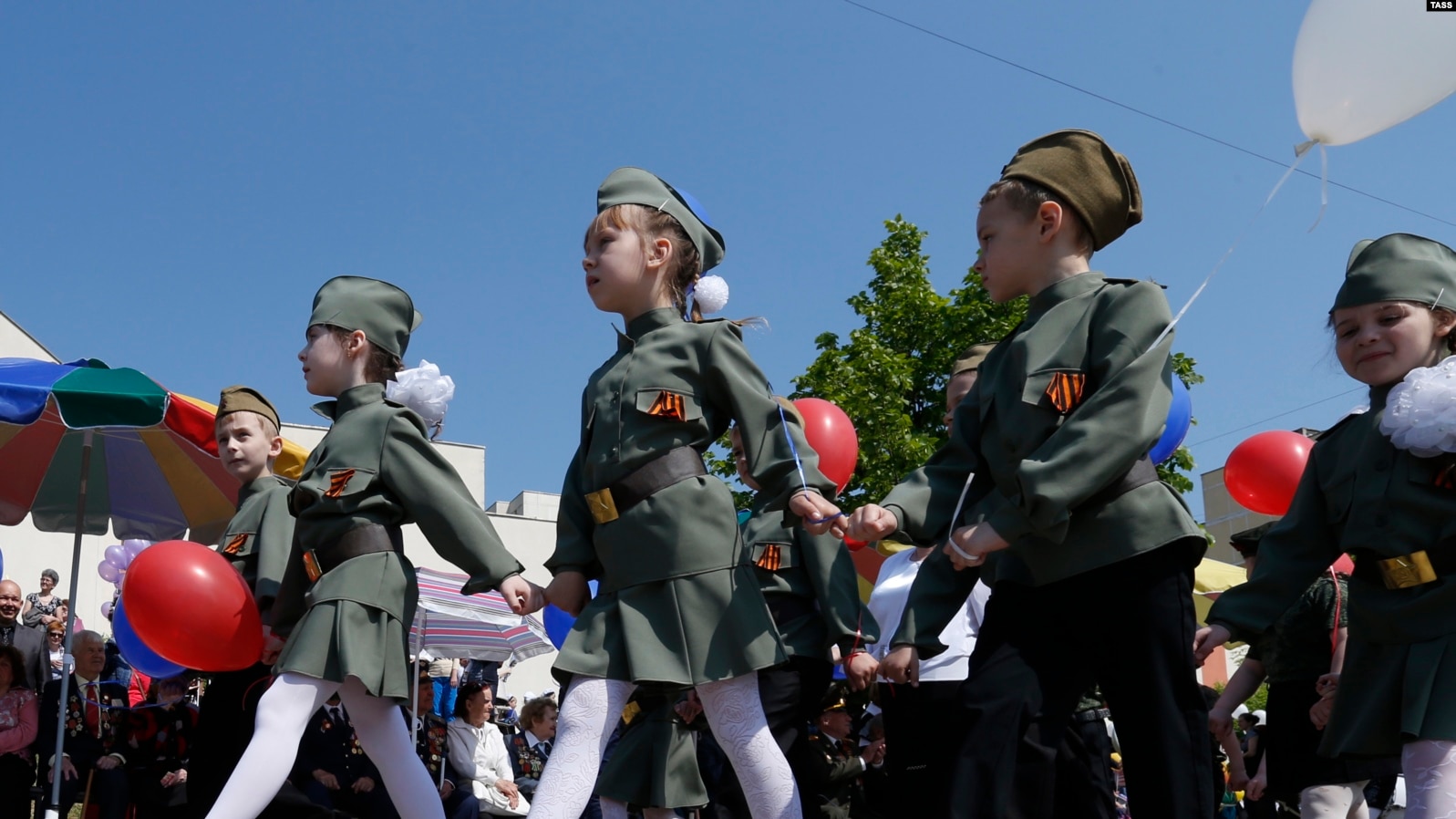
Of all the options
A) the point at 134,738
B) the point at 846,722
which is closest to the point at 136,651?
the point at 134,738

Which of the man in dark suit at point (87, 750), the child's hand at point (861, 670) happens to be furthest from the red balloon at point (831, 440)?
the man in dark suit at point (87, 750)

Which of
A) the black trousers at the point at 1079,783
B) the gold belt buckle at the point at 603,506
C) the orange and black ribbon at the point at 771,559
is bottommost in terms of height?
the black trousers at the point at 1079,783

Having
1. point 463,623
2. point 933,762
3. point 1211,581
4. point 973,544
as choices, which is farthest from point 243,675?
point 463,623

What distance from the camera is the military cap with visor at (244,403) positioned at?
579 cm

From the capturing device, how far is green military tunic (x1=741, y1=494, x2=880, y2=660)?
5109mm

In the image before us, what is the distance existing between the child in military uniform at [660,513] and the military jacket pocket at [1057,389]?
667 millimetres

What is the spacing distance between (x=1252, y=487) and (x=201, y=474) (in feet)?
20.8

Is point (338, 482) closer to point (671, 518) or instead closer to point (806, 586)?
point (671, 518)

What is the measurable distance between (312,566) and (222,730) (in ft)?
3.82

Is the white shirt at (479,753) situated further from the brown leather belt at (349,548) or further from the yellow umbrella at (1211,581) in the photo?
the brown leather belt at (349,548)

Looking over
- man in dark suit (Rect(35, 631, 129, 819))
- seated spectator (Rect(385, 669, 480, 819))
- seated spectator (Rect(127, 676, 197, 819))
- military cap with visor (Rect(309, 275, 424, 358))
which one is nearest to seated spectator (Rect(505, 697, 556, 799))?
seated spectator (Rect(385, 669, 480, 819))

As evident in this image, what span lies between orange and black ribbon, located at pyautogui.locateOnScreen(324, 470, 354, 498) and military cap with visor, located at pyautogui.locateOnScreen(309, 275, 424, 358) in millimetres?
633

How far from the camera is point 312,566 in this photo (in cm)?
455

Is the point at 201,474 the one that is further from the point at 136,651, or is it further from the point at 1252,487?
the point at 1252,487
